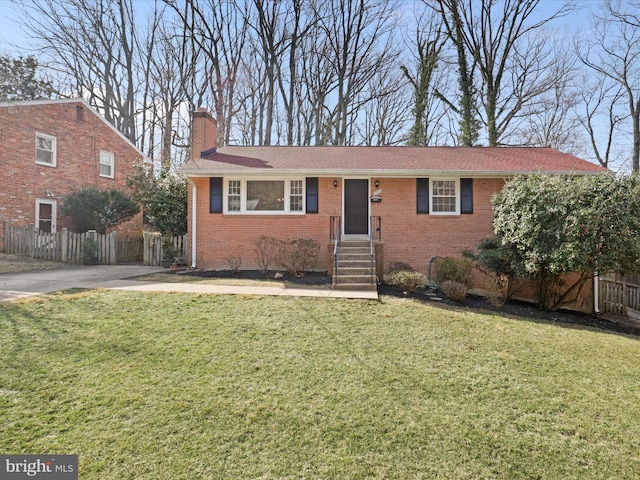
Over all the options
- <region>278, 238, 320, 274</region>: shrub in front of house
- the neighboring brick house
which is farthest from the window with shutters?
the neighboring brick house

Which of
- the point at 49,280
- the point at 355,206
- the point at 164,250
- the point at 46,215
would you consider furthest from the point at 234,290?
the point at 46,215

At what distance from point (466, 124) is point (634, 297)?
13.0 meters

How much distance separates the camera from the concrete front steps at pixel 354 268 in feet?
26.8

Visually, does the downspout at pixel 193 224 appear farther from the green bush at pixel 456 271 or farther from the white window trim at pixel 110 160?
the white window trim at pixel 110 160

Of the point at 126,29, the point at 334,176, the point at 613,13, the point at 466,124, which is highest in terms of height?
the point at 126,29

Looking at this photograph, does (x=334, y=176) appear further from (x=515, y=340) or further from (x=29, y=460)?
(x=29, y=460)

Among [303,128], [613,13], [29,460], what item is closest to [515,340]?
[29,460]

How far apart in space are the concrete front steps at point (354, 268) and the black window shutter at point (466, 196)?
356 centimetres

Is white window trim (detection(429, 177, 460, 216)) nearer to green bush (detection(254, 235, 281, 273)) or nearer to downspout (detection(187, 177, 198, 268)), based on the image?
green bush (detection(254, 235, 281, 273))

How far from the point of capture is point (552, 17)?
20.6m

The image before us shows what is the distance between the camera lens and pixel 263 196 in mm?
10922

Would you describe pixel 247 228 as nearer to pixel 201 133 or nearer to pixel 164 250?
pixel 164 250

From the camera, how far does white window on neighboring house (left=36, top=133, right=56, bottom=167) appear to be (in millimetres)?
13758

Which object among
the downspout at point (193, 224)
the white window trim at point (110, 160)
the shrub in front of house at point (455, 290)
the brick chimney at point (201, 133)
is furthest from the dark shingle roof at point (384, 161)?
the white window trim at point (110, 160)
